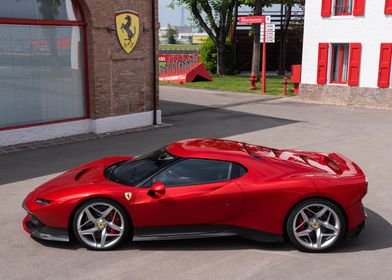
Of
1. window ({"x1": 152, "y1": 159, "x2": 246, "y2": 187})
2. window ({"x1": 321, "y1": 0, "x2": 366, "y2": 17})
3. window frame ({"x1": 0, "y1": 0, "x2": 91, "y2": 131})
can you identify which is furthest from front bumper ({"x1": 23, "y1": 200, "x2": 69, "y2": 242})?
window ({"x1": 321, "y1": 0, "x2": 366, "y2": 17})

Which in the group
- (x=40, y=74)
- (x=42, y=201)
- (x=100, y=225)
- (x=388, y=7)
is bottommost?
(x=100, y=225)

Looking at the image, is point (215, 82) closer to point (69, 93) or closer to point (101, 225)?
point (69, 93)

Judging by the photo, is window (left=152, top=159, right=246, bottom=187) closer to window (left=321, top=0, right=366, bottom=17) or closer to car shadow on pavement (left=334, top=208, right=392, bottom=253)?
car shadow on pavement (left=334, top=208, right=392, bottom=253)

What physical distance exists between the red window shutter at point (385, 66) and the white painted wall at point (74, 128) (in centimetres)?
924

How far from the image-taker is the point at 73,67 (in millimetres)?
13719

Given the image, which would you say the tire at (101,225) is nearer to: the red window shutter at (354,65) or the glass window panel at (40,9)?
the glass window panel at (40,9)

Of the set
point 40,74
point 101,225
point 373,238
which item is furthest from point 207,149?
point 40,74

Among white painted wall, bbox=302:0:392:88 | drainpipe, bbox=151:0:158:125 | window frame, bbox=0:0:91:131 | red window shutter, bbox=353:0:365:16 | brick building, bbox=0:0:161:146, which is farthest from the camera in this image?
red window shutter, bbox=353:0:365:16

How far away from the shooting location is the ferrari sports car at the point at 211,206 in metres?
5.90

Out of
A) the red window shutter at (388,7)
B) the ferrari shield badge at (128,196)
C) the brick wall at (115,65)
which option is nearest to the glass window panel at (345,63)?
the red window shutter at (388,7)

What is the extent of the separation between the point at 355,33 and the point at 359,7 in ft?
3.33

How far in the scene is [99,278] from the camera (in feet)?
17.6

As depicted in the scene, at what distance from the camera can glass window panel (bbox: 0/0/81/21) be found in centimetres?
1204

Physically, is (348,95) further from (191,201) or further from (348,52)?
(191,201)
